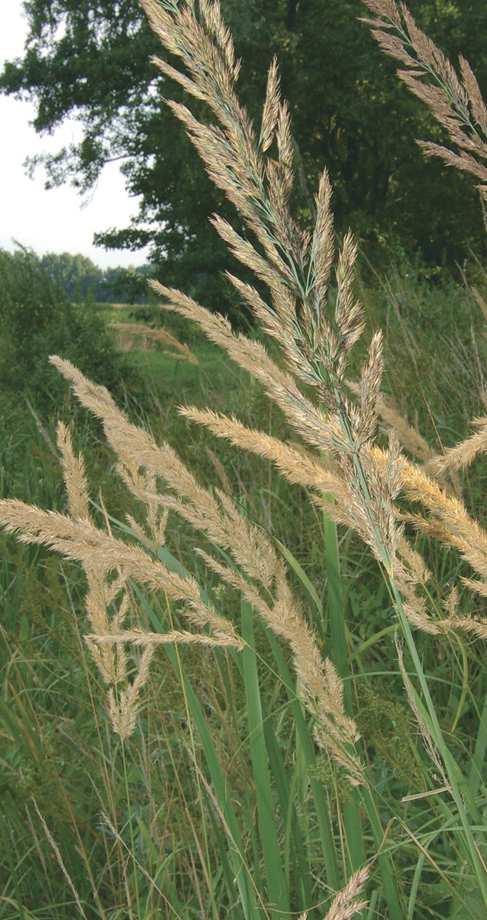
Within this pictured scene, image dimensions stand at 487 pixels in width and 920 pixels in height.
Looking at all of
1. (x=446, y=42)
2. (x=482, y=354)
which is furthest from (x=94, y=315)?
(x=446, y=42)

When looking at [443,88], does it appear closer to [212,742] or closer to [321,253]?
[321,253]

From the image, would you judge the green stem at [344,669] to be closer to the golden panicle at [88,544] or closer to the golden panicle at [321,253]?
the golden panicle at [88,544]

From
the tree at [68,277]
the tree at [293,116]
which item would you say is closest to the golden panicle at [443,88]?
the tree at [68,277]

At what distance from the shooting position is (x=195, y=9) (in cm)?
87

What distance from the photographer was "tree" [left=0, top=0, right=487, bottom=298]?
72.0 ft

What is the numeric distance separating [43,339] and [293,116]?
56.9ft

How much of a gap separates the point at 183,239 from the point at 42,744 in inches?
996

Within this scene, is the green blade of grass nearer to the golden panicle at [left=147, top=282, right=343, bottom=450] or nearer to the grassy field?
the grassy field

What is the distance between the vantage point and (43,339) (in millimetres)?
7816

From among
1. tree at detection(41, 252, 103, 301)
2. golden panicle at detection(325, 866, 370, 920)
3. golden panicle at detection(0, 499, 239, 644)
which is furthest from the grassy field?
tree at detection(41, 252, 103, 301)

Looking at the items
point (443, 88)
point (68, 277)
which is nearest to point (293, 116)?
point (68, 277)

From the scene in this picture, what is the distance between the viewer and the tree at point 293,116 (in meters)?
21.9

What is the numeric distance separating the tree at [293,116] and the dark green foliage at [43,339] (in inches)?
502

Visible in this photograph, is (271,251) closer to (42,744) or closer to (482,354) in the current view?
(42,744)
